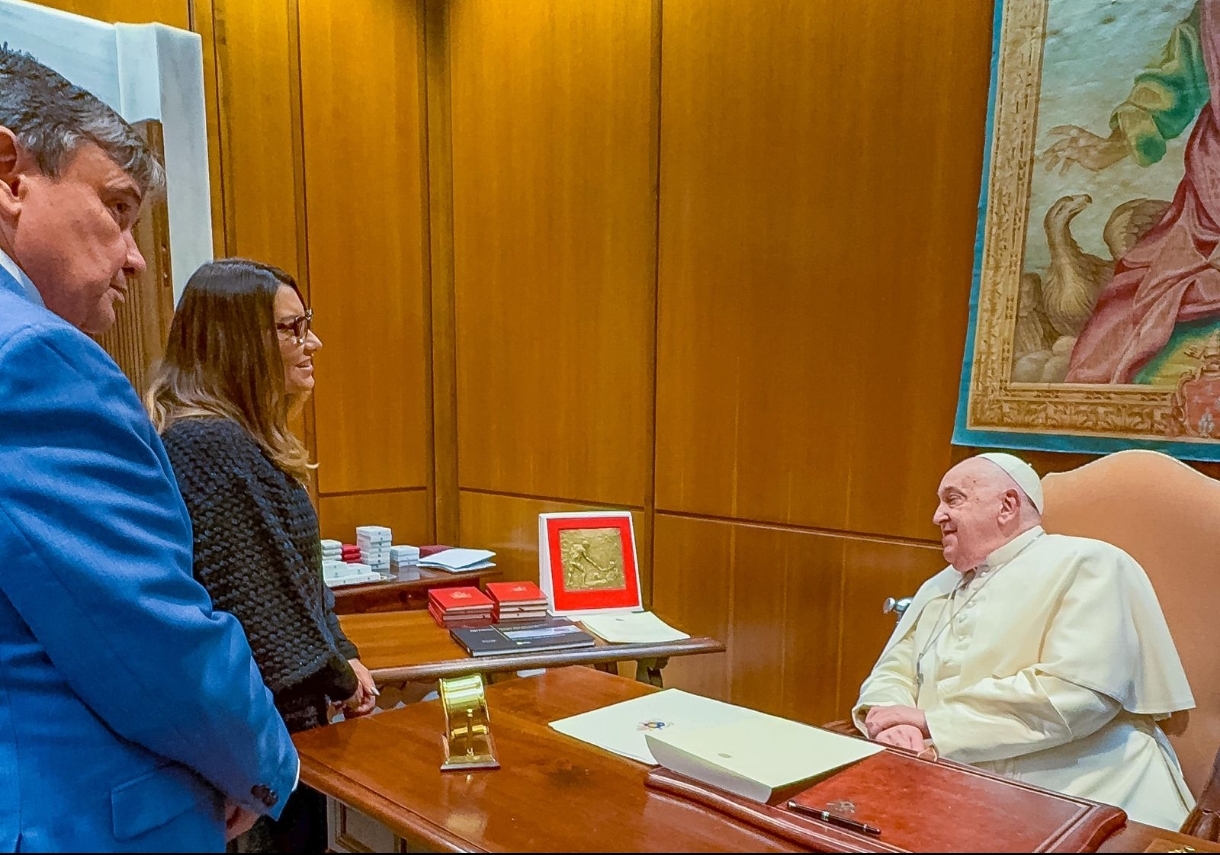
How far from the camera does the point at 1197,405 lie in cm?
211

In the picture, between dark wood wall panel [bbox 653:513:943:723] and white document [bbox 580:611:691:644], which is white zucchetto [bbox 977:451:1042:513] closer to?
dark wood wall panel [bbox 653:513:943:723]

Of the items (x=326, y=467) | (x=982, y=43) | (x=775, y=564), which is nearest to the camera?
(x=982, y=43)

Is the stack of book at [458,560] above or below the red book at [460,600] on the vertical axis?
below

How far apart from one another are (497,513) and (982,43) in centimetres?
264

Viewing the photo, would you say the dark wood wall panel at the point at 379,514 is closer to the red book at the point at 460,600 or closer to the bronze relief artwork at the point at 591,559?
the red book at the point at 460,600

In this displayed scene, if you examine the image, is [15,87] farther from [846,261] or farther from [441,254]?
[441,254]

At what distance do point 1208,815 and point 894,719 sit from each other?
1.91ft

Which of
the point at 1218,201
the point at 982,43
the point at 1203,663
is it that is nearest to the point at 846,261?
the point at 982,43

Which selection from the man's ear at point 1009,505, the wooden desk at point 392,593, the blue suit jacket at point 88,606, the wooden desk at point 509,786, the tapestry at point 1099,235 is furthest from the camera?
the wooden desk at point 392,593

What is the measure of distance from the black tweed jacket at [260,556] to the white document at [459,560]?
73.1 inches

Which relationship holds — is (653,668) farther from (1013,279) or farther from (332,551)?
(332,551)

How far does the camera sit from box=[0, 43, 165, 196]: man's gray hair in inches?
40.3

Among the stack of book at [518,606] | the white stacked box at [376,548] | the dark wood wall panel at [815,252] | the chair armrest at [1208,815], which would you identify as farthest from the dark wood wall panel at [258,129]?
the chair armrest at [1208,815]

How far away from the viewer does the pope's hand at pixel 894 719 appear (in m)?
1.85
